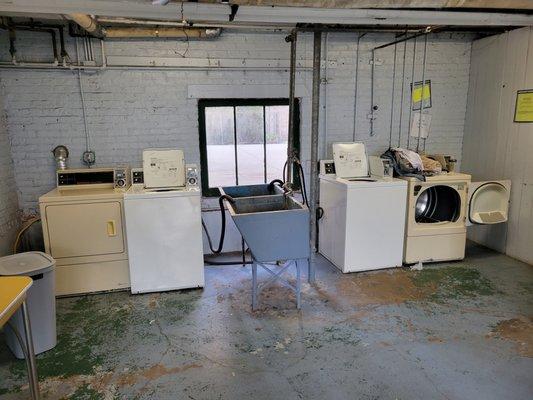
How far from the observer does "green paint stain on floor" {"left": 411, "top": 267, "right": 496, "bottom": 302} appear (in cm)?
346

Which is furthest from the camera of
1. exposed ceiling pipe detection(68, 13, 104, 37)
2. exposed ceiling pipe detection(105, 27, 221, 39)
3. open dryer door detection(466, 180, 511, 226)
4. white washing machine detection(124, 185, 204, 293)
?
open dryer door detection(466, 180, 511, 226)

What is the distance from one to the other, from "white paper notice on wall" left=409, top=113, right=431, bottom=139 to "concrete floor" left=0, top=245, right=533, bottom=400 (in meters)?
1.90

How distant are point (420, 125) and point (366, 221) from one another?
70.2 inches

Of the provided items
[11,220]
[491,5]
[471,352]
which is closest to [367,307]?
[471,352]

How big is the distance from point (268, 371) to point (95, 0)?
112 inches

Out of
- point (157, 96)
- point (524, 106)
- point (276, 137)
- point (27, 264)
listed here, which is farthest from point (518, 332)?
point (157, 96)

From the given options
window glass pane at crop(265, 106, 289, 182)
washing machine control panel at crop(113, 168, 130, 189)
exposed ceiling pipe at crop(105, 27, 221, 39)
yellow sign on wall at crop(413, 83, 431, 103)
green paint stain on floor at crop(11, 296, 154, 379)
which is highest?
exposed ceiling pipe at crop(105, 27, 221, 39)

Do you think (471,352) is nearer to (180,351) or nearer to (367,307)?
(367,307)

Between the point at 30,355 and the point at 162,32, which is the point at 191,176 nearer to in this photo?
the point at 162,32

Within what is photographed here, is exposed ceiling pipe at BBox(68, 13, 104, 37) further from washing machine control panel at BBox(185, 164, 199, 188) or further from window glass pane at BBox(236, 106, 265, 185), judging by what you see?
window glass pane at BBox(236, 106, 265, 185)

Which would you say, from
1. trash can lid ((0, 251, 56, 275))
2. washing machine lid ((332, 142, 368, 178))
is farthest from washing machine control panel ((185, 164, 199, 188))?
washing machine lid ((332, 142, 368, 178))

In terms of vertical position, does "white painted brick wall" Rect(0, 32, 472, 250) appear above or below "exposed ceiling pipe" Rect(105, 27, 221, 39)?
below

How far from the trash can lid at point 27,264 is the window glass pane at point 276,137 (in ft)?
8.64

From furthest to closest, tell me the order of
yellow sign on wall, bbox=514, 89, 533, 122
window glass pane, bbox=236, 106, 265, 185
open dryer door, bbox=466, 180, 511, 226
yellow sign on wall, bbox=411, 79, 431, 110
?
yellow sign on wall, bbox=411, 79, 431, 110 < window glass pane, bbox=236, 106, 265, 185 < open dryer door, bbox=466, 180, 511, 226 < yellow sign on wall, bbox=514, 89, 533, 122
